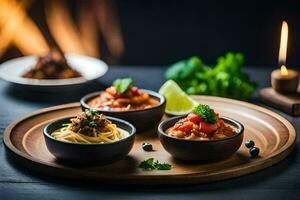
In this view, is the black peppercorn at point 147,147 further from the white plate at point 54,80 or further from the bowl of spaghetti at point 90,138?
the white plate at point 54,80

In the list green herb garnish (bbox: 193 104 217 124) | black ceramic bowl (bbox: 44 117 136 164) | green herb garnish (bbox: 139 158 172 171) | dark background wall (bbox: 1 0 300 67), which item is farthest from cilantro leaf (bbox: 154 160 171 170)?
dark background wall (bbox: 1 0 300 67)

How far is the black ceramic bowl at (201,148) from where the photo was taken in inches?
96.8

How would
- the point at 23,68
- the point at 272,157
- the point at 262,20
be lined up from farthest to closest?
the point at 262,20 < the point at 23,68 < the point at 272,157

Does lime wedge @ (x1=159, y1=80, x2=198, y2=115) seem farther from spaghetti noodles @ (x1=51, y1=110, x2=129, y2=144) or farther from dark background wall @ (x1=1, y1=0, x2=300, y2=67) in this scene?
dark background wall @ (x1=1, y1=0, x2=300, y2=67)

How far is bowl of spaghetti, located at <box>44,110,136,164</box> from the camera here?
7.93 ft

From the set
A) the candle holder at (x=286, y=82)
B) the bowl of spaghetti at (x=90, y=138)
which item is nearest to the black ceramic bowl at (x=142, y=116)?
the bowl of spaghetti at (x=90, y=138)

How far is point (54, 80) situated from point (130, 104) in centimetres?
78

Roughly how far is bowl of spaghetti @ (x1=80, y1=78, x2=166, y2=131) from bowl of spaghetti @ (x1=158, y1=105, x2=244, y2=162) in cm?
25

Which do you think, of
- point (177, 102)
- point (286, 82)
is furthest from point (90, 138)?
point (286, 82)

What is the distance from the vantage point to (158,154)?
103 inches

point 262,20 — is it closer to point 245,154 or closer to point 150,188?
point 245,154

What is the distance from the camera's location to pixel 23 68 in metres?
3.96

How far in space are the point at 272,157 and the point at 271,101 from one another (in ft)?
3.07

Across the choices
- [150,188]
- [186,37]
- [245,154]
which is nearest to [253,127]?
[245,154]
